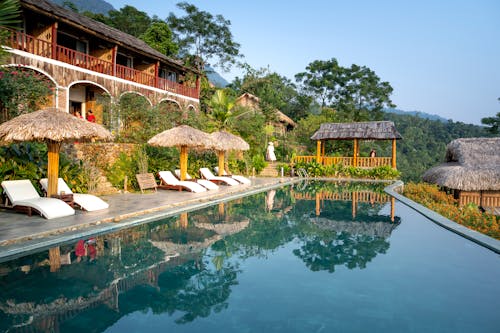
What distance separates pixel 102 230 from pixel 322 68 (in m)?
40.2

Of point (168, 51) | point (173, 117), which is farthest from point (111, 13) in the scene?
point (173, 117)

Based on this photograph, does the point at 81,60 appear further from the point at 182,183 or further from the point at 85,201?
the point at 85,201

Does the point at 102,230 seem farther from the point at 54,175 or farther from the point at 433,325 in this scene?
the point at 433,325

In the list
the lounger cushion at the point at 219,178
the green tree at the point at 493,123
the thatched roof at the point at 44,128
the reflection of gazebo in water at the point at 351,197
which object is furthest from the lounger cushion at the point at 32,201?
the green tree at the point at 493,123

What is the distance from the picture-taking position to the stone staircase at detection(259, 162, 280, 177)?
2249cm

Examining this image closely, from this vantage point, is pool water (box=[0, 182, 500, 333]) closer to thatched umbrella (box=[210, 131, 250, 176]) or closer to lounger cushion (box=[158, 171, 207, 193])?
lounger cushion (box=[158, 171, 207, 193])

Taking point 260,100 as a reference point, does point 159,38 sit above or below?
above

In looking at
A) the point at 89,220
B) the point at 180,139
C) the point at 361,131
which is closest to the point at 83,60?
the point at 180,139

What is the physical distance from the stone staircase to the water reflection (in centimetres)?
1289

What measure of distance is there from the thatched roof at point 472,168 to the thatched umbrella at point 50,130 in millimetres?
13239

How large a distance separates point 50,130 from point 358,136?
1891 centimetres

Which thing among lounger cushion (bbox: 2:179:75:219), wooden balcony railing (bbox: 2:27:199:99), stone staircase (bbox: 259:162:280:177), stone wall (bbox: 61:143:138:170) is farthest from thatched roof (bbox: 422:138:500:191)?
wooden balcony railing (bbox: 2:27:199:99)

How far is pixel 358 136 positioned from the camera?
74.0 feet

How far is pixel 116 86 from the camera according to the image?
18.0 metres
